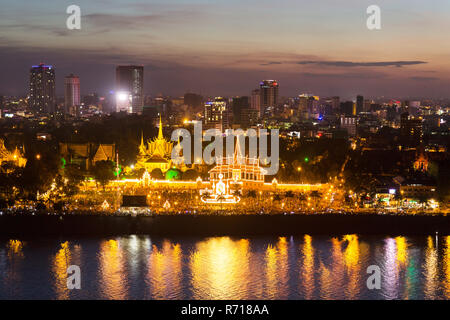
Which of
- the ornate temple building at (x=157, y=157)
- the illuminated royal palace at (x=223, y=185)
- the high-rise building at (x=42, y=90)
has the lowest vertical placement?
the illuminated royal palace at (x=223, y=185)

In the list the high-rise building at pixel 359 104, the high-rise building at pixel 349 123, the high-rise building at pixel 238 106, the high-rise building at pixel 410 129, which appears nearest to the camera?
the high-rise building at pixel 410 129

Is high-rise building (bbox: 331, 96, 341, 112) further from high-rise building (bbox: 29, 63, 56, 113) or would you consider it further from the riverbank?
the riverbank

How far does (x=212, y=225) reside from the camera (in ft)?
61.5

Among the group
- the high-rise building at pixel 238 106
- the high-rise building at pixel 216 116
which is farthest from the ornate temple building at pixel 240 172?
the high-rise building at pixel 238 106

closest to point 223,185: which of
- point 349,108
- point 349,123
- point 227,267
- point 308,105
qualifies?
point 227,267

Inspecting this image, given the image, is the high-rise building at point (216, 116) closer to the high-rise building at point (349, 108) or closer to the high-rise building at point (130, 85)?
the high-rise building at point (130, 85)

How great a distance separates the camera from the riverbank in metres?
18.6

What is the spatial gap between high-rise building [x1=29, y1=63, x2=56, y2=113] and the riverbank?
68189mm

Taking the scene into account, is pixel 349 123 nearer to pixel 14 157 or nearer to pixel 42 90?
pixel 42 90

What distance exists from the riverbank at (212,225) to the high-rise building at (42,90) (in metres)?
68.2

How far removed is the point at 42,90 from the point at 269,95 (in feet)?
108

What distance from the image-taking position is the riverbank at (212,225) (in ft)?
61.0
